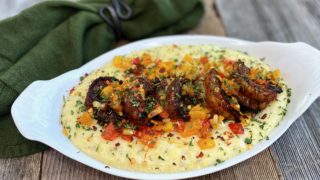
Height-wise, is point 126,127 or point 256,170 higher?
point 126,127

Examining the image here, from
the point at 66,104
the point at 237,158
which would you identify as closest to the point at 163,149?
the point at 237,158

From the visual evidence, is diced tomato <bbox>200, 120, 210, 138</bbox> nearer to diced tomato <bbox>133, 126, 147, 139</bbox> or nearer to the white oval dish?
the white oval dish

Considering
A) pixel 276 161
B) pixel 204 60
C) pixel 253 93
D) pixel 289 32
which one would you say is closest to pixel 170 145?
pixel 253 93

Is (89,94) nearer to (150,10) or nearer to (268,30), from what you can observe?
(150,10)

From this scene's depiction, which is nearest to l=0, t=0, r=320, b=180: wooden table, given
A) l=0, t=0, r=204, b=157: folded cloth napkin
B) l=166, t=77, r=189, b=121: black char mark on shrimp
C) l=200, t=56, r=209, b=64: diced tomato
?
l=0, t=0, r=204, b=157: folded cloth napkin

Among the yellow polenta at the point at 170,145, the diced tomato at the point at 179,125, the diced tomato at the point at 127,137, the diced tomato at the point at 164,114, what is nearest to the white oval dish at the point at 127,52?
the yellow polenta at the point at 170,145

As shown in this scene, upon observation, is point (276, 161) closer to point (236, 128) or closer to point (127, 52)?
point (236, 128)
